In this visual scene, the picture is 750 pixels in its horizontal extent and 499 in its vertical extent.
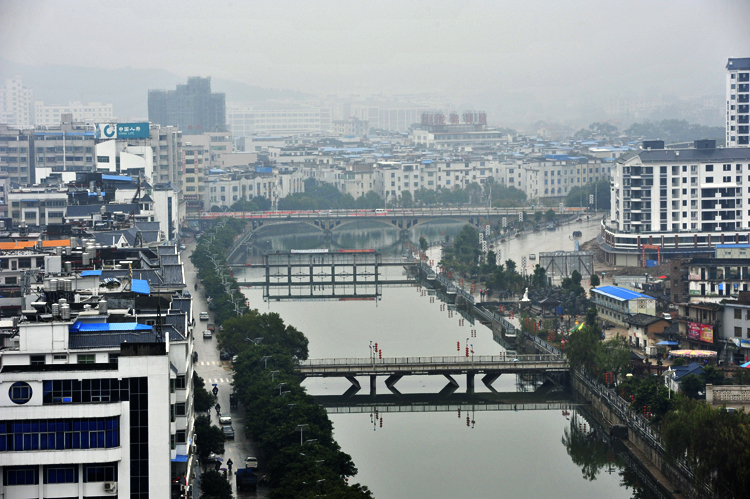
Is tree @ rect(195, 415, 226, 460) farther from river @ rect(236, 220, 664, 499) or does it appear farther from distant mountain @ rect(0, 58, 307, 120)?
distant mountain @ rect(0, 58, 307, 120)

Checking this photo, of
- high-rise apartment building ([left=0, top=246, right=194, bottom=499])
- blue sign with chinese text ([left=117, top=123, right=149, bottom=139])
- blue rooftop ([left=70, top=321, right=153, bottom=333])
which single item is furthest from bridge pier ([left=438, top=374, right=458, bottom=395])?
blue sign with chinese text ([left=117, top=123, right=149, bottom=139])

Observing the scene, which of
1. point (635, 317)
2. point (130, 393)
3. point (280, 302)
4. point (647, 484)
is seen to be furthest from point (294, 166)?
point (130, 393)

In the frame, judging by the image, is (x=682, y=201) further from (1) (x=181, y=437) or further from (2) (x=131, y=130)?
(1) (x=181, y=437)

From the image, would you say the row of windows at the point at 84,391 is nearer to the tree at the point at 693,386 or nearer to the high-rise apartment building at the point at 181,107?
the tree at the point at 693,386

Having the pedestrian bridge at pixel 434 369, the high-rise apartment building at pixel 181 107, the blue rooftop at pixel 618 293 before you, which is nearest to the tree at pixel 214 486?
the pedestrian bridge at pixel 434 369

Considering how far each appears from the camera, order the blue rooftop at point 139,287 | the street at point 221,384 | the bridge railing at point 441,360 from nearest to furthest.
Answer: the blue rooftop at point 139,287
the street at point 221,384
the bridge railing at point 441,360

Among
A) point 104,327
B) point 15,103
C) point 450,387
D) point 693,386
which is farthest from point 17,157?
point 15,103

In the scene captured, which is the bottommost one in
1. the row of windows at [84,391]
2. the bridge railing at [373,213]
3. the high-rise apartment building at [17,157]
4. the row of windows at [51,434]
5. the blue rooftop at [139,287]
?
the row of windows at [51,434]

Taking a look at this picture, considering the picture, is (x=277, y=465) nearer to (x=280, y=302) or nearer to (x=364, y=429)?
(x=364, y=429)
